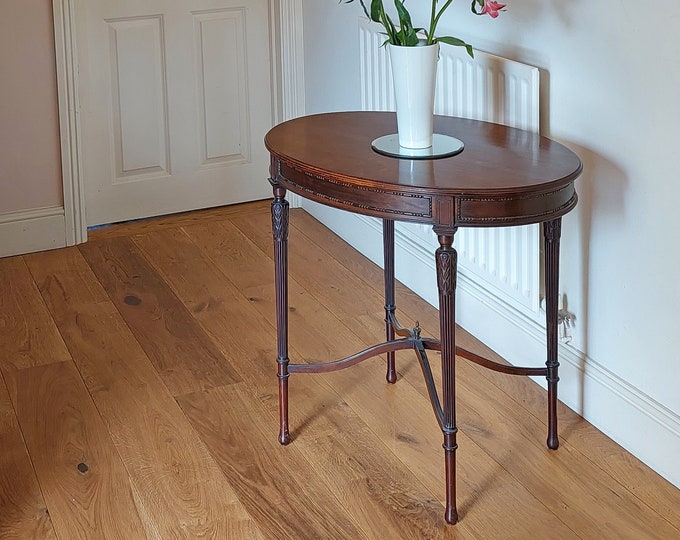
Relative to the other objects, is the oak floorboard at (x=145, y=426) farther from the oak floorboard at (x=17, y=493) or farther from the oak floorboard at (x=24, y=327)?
the oak floorboard at (x=17, y=493)

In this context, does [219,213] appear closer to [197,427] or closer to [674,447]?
[197,427]

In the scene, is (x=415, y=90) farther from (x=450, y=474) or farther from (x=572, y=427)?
(x=572, y=427)

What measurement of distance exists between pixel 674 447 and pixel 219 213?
2.27 m

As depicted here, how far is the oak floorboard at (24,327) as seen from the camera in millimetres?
2896

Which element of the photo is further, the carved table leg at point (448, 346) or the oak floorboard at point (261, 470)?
the oak floorboard at point (261, 470)

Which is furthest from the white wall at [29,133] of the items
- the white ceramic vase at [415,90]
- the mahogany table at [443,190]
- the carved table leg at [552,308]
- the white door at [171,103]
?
the carved table leg at [552,308]

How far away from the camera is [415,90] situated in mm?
2143

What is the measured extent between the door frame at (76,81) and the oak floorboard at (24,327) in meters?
0.33

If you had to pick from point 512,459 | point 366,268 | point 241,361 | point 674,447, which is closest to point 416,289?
point 366,268

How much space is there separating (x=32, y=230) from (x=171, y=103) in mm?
707

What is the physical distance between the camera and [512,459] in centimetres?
Answer: 235

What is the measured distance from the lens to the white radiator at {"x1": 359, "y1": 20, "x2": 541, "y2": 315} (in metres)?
→ 2.49

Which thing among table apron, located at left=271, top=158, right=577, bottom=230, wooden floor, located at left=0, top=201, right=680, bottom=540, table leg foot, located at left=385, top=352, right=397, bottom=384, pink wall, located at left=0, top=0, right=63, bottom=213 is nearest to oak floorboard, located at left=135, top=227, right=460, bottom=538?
wooden floor, located at left=0, top=201, right=680, bottom=540

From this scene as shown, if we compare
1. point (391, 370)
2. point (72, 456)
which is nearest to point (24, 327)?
point (72, 456)
